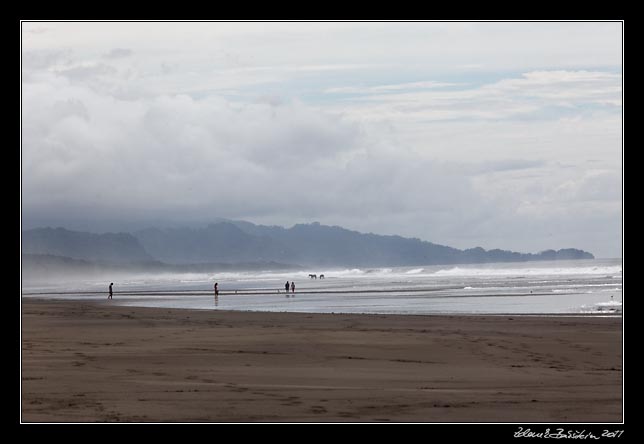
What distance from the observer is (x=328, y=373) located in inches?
597

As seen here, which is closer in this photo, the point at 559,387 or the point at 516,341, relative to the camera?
the point at 559,387

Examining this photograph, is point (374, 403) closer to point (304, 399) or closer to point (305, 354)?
point (304, 399)

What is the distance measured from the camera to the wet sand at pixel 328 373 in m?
11.9

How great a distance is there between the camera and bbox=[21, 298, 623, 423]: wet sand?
11.9 m

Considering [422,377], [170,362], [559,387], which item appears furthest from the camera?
[170,362]
